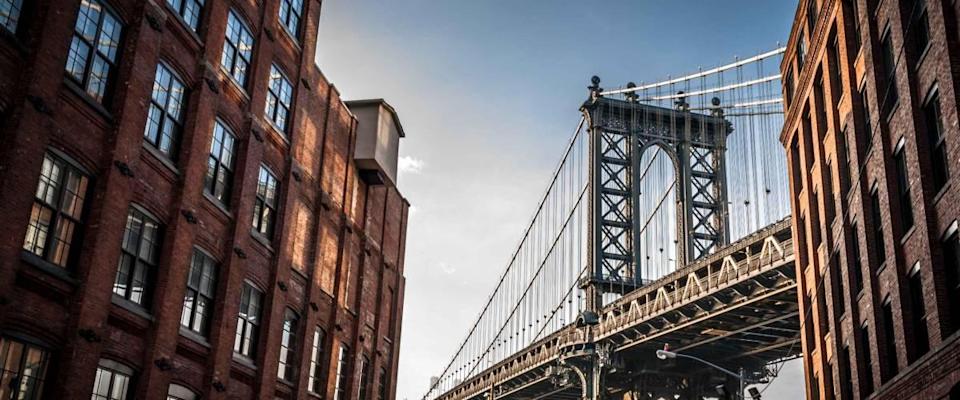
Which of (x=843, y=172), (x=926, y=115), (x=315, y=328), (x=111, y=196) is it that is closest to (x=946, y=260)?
(x=926, y=115)

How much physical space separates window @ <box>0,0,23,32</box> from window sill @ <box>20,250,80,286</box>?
4140 millimetres

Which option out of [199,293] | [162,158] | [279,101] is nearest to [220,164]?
[162,158]

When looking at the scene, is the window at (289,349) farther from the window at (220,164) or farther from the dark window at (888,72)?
the dark window at (888,72)

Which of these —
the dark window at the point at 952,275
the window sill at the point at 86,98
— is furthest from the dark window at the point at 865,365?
the window sill at the point at 86,98

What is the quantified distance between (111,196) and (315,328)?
13.5 meters

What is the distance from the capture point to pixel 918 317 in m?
22.9

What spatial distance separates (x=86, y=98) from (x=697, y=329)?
3651 centimetres

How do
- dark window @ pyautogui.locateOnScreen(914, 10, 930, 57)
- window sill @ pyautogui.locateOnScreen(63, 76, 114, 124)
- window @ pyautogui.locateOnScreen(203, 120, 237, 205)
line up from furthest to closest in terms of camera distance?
window @ pyautogui.locateOnScreen(203, 120, 237, 205) → dark window @ pyautogui.locateOnScreen(914, 10, 930, 57) → window sill @ pyautogui.locateOnScreen(63, 76, 114, 124)

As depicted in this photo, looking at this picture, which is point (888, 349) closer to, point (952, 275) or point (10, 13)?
point (952, 275)

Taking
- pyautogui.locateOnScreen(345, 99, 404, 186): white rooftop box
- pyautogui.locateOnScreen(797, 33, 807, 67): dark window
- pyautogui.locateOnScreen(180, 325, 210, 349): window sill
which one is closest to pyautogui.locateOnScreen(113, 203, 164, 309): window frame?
pyautogui.locateOnScreen(180, 325, 210, 349): window sill

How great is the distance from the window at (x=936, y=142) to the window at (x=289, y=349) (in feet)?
61.6

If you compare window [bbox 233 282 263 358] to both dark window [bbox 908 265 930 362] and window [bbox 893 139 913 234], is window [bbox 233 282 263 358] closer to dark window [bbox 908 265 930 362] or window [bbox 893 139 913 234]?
dark window [bbox 908 265 930 362]

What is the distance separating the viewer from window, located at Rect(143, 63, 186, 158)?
915 inches

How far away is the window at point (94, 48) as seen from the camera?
2028cm
